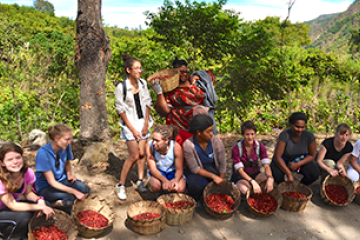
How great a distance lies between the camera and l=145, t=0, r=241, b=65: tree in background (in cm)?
604

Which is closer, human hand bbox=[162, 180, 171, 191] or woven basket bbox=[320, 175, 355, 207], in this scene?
human hand bbox=[162, 180, 171, 191]

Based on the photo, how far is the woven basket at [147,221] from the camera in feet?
10.2

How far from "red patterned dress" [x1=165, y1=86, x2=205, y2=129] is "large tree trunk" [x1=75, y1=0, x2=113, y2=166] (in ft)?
4.74

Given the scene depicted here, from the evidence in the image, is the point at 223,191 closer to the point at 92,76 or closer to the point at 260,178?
the point at 260,178

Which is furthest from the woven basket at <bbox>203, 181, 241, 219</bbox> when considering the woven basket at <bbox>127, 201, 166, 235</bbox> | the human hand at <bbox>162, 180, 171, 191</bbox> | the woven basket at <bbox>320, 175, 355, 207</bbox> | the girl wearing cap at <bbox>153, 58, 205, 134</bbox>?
the woven basket at <bbox>320, 175, 355, 207</bbox>

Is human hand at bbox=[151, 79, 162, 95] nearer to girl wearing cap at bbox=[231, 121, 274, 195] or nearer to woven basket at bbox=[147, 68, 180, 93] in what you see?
woven basket at bbox=[147, 68, 180, 93]

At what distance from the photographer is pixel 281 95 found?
22.4 feet

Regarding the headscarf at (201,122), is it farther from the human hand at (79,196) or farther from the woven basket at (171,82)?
the human hand at (79,196)

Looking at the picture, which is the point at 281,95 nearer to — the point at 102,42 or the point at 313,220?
the point at 313,220

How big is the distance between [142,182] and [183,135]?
3.12ft

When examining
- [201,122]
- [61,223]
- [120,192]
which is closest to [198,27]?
[201,122]

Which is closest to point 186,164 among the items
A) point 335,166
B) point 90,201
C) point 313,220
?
point 90,201

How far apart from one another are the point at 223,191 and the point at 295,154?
4.00ft

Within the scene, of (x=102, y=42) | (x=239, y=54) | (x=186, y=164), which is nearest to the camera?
(x=186, y=164)
